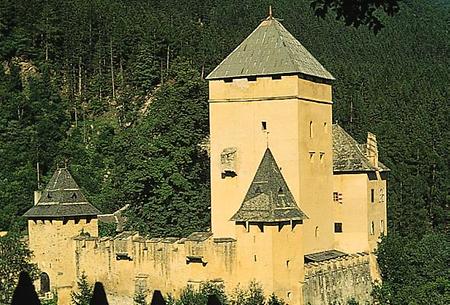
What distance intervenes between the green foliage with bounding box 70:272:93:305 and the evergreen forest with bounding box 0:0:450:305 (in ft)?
29.4

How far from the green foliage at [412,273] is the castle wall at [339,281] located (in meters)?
0.66

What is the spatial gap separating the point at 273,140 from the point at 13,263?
985 centimetres

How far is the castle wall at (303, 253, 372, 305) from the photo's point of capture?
3464 centimetres

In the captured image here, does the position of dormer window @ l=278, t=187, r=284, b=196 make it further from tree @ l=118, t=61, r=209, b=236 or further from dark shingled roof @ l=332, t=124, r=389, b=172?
tree @ l=118, t=61, r=209, b=236

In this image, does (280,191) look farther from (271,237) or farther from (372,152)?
(372,152)

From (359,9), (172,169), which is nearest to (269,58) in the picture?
(172,169)

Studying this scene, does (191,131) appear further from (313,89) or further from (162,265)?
(162,265)

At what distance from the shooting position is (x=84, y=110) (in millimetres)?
63844

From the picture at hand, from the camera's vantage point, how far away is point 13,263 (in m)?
36.9

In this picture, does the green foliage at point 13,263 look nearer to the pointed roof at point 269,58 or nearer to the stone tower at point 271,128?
the stone tower at point 271,128

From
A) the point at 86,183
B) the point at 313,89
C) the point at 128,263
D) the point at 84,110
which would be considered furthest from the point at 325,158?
the point at 84,110

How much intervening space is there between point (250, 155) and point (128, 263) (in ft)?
18.5

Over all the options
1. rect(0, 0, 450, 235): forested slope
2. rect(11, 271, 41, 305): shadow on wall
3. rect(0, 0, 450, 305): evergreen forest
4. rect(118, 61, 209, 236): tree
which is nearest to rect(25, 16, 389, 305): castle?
rect(0, 0, 450, 305): evergreen forest

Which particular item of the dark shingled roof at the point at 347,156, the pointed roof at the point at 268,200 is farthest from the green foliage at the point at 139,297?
the dark shingled roof at the point at 347,156
